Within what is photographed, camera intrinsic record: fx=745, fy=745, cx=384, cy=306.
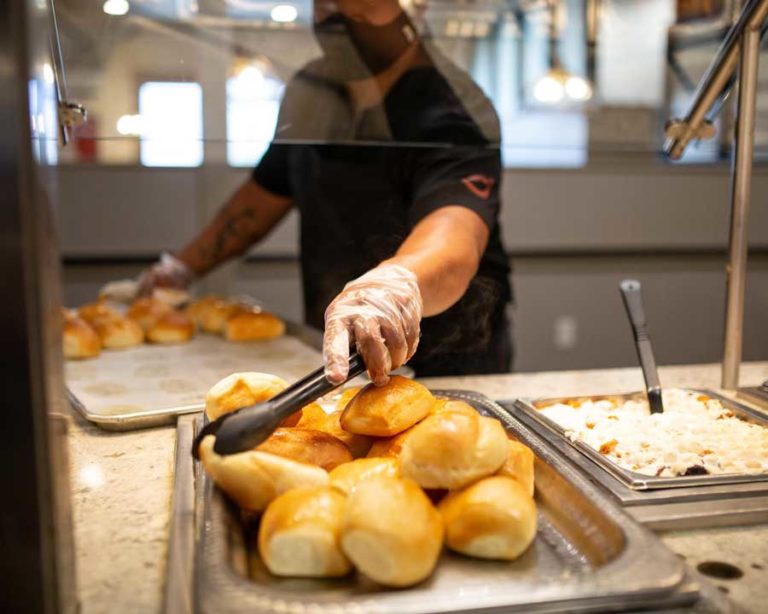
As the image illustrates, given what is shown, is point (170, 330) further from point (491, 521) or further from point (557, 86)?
point (557, 86)

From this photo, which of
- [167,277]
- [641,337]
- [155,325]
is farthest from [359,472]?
[167,277]

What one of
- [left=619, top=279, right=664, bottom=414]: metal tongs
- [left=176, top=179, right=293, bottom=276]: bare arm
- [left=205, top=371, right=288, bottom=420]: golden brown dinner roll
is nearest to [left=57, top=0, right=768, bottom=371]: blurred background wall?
[left=176, top=179, right=293, bottom=276]: bare arm

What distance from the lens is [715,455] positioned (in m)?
0.91

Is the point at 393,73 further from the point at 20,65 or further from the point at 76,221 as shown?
the point at 76,221

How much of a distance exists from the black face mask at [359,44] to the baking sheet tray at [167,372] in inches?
24.3

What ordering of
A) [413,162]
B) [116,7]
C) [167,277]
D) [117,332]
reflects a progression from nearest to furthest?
[116,7], [413,162], [117,332], [167,277]

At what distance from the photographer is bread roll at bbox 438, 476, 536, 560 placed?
2.15 ft

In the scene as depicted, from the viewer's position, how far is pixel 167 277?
2375mm

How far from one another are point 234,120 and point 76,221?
1858mm

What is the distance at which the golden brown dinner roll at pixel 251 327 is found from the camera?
186 cm

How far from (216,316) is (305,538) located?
1.40m

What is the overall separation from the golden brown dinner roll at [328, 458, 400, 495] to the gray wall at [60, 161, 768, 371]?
254 cm

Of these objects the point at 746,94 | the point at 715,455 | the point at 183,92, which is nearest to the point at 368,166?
the point at 183,92

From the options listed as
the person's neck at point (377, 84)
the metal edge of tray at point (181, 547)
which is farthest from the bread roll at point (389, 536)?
the person's neck at point (377, 84)
